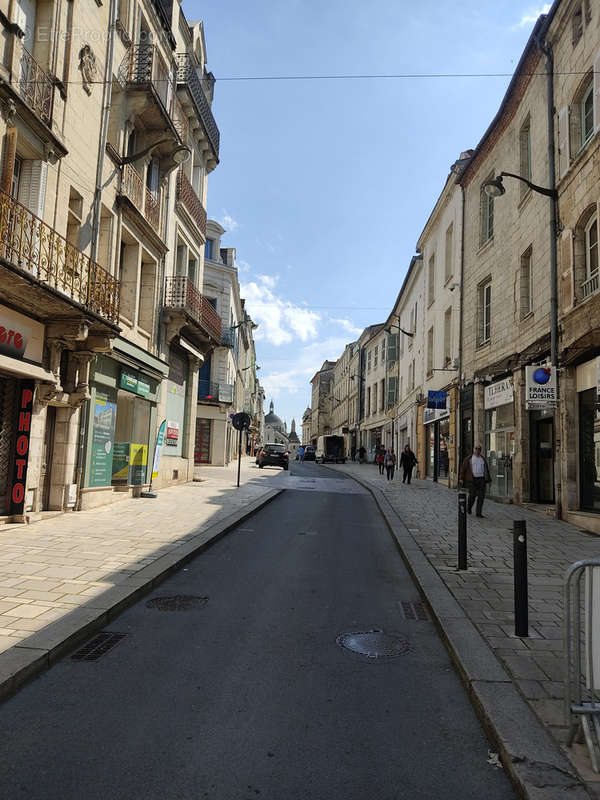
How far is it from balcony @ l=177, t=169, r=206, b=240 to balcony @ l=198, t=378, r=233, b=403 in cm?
1564

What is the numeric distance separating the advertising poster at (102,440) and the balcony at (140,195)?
191 inches

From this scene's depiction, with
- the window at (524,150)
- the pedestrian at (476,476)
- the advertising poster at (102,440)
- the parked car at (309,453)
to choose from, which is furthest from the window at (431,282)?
the parked car at (309,453)

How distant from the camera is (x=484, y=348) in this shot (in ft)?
61.8

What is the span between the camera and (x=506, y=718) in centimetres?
329

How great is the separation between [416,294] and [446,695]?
1222 inches

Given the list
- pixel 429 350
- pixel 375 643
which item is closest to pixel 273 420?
pixel 429 350

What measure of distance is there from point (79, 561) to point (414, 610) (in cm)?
395

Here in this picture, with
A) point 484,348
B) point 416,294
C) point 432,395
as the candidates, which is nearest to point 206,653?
point 484,348

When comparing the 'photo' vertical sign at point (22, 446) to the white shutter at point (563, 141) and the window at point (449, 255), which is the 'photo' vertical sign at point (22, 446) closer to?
the white shutter at point (563, 141)

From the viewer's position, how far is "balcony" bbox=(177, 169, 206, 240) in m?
18.5

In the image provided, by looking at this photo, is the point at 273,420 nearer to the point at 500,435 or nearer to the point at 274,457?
the point at 274,457

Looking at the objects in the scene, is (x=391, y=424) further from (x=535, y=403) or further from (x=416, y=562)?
(x=416, y=562)

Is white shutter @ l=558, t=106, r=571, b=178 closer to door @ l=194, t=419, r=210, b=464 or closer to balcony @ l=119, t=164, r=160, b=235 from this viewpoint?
balcony @ l=119, t=164, r=160, b=235

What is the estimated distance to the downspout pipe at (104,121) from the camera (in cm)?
1232
